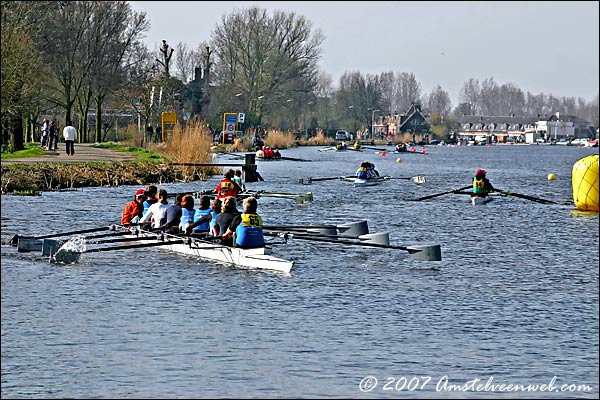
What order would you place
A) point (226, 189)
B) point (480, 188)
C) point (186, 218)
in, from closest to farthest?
1. point (186, 218)
2. point (226, 189)
3. point (480, 188)

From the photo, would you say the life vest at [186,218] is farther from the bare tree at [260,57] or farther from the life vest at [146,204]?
the bare tree at [260,57]

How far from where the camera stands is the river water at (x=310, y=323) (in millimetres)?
13953

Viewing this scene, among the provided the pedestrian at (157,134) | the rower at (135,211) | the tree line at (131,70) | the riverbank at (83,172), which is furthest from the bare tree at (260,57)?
the rower at (135,211)

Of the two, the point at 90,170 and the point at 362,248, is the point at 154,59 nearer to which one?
the point at 90,170

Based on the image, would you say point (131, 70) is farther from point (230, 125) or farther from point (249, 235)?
point (249, 235)

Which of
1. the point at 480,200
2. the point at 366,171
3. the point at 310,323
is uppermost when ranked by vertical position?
the point at 366,171

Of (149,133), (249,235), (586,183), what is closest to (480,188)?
(586,183)

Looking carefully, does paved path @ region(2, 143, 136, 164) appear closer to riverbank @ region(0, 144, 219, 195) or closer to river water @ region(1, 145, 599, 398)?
riverbank @ region(0, 144, 219, 195)

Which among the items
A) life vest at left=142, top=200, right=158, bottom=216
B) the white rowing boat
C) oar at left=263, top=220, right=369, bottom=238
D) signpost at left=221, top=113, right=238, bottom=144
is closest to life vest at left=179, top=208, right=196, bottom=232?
the white rowing boat

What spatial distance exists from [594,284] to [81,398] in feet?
41.4

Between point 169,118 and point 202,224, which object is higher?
point 169,118

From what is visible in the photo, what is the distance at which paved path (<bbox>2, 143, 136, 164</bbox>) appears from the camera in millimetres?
44000

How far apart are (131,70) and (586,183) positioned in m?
40.4

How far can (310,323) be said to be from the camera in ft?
56.7
